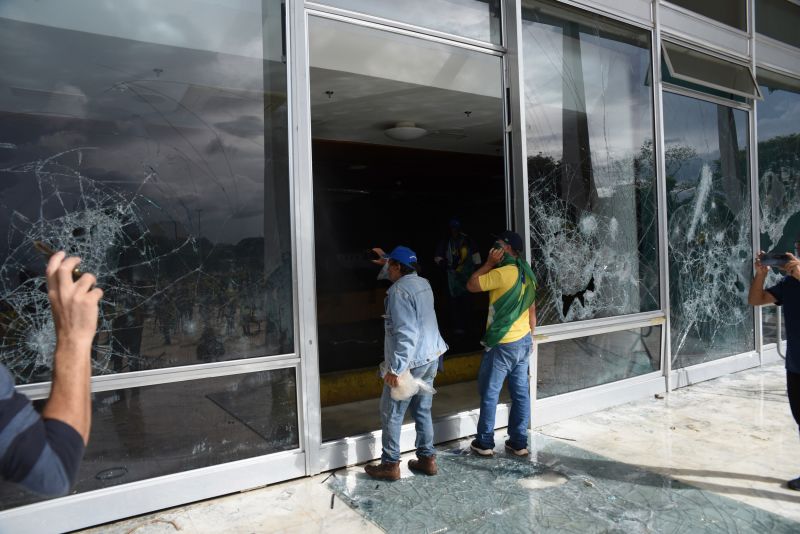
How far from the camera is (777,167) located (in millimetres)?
7852

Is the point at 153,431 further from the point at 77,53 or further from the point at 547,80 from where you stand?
the point at 547,80

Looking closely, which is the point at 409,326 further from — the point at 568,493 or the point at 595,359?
the point at 595,359

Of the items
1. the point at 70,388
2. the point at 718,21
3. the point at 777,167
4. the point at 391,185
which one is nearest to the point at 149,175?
the point at 70,388

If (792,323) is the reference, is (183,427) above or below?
below

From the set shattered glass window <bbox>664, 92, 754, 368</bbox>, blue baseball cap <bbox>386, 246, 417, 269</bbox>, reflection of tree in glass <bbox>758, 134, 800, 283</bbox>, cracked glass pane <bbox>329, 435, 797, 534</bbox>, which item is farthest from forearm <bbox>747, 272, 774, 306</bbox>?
reflection of tree in glass <bbox>758, 134, 800, 283</bbox>

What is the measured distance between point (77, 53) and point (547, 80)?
152 inches

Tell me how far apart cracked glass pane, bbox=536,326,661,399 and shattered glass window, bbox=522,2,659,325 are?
243mm

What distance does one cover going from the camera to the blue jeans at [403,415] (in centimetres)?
411

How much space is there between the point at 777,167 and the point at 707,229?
191 cm

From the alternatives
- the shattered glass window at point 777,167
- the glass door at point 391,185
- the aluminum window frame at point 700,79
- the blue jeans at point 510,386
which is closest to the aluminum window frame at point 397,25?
the glass door at point 391,185

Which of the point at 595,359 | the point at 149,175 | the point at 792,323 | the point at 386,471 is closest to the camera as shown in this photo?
the point at 149,175

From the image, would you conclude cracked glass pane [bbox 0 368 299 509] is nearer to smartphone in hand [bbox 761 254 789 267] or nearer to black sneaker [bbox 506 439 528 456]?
black sneaker [bbox 506 439 528 456]

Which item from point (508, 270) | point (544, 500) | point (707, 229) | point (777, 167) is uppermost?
point (777, 167)

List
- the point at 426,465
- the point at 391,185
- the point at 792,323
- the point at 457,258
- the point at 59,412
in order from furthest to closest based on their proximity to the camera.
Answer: the point at 391,185 < the point at 457,258 < the point at 426,465 < the point at 792,323 < the point at 59,412
